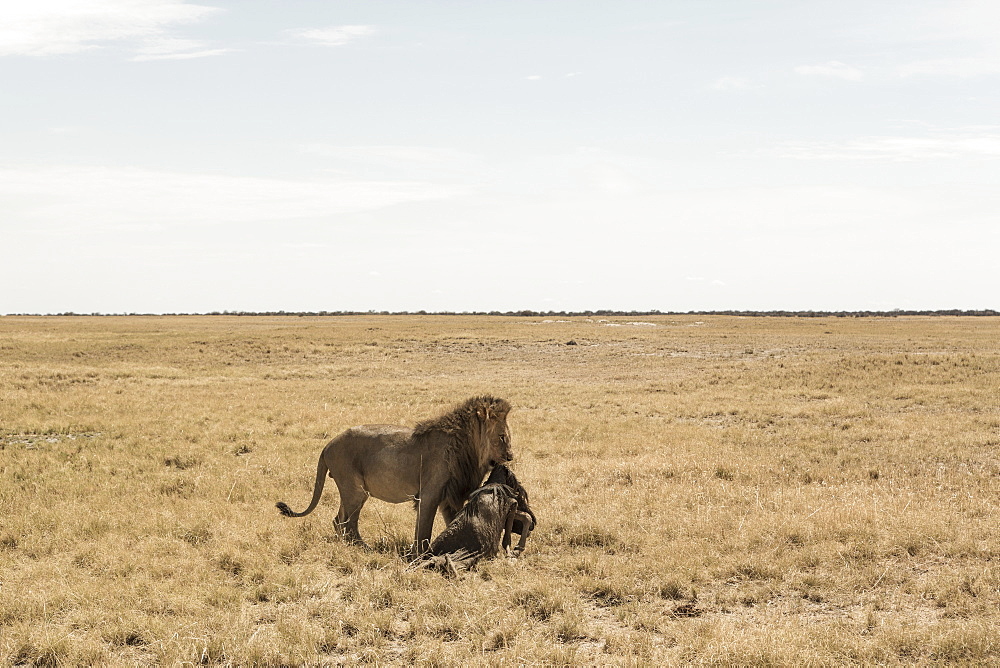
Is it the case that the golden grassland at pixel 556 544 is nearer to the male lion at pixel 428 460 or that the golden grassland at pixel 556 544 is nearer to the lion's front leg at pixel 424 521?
the lion's front leg at pixel 424 521

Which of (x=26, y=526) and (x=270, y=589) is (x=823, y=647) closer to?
(x=270, y=589)

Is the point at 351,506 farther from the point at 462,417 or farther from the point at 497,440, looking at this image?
the point at 497,440

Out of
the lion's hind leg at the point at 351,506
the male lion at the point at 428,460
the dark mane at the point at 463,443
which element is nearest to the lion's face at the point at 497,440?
the male lion at the point at 428,460

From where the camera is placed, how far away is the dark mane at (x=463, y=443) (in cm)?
888

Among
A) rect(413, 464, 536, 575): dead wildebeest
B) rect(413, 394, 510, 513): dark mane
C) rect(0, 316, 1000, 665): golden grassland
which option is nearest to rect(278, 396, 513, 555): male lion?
rect(413, 394, 510, 513): dark mane

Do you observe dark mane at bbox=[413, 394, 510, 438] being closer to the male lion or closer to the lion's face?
the male lion

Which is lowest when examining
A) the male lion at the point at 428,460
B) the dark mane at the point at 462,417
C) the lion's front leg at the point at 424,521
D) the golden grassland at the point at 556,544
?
the golden grassland at the point at 556,544

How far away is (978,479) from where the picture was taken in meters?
12.9

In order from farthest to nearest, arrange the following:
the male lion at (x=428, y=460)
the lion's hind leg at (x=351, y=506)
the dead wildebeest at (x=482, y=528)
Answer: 1. the lion's hind leg at (x=351, y=506)
2. the male lion at (x=428, y=460)
3. the dead wildebeest at (x=482, y=528)

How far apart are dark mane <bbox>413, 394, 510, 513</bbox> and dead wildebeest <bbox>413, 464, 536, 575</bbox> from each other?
27 centimetres

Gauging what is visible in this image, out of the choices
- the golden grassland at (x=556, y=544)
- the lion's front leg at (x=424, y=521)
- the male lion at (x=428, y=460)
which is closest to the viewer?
the golden grassland at (x=556, y=544)

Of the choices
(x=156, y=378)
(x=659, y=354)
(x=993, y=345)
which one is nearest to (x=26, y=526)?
(x=156, y=378)

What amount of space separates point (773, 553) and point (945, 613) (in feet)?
6.34

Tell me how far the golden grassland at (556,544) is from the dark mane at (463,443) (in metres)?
1.02
